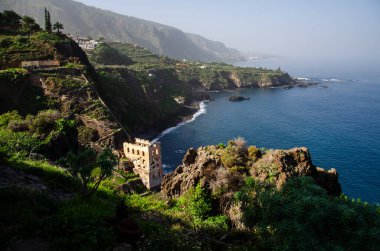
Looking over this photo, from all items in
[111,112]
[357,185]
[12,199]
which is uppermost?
[12,199]

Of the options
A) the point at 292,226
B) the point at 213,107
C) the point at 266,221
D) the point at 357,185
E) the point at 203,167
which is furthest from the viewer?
the point at 213,107

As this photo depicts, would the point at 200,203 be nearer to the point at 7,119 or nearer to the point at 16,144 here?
the point at 16,144

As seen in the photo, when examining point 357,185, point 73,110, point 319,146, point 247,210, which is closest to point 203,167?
point 247,210

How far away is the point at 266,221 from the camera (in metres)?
16.3

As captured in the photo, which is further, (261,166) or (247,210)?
(261,166)

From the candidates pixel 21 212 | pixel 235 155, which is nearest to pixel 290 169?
pixel 235 155

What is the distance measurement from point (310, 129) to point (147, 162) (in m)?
60.4

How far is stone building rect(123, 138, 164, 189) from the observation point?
62.8 metres

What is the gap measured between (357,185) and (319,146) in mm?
24271

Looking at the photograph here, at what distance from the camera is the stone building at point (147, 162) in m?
62.8

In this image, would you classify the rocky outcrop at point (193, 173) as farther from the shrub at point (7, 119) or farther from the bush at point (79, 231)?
the shrub at point (7, 119)

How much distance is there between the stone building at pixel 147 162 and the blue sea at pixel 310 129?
9.97 meters

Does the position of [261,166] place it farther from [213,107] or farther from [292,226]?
[213,107]

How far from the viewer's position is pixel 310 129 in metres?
102
